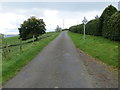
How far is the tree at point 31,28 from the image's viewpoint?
26.1m

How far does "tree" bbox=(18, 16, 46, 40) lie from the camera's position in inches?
1027

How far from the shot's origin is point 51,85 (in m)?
4.45

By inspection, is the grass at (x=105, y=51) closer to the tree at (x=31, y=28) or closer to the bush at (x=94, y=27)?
the bush at (x=94, y=27)

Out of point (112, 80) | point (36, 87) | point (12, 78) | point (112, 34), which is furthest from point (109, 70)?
point (112, 34)

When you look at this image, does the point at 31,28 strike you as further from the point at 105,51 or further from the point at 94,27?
the point at 105,51


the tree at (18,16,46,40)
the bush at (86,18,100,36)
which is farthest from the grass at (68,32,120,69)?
the tree at (18,16,46,40)

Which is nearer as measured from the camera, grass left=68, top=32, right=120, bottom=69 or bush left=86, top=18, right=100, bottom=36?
grass left=68, top=32, right=120, bottom=69

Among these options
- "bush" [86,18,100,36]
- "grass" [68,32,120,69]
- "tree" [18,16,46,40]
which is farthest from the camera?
"tree" [18,16,46,40]

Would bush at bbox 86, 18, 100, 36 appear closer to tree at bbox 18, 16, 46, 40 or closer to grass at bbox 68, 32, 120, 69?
grass at bbox 68, 32, 120, 69

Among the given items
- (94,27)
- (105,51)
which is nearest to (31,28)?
(94,27)

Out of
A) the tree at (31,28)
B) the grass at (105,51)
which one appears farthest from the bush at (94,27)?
the tree at (31,28)

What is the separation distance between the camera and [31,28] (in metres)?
26.1

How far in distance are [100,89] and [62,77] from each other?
5.48ft

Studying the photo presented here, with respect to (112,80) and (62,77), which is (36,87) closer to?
(62,77)
